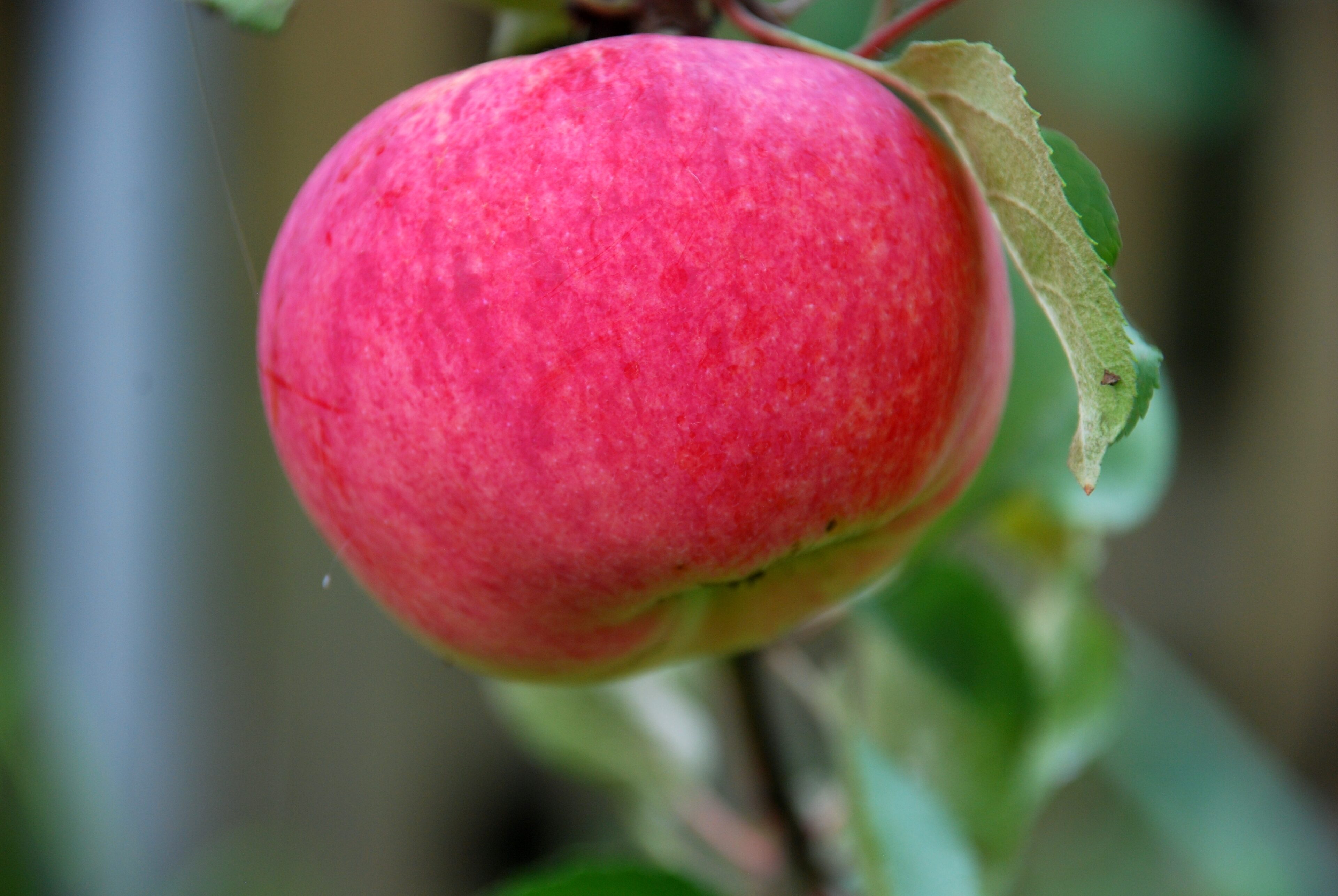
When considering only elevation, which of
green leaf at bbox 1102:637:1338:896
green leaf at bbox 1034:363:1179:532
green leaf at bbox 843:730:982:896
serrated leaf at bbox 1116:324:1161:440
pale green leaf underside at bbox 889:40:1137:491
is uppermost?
pale green leaf underside at bbox 889:40:1137:491

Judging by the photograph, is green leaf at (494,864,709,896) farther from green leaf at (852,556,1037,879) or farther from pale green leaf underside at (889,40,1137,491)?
pale green leaf underside at (889,40,1137,491)

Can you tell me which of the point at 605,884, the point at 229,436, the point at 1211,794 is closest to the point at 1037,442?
the point at 605,884

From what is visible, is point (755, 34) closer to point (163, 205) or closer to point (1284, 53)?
point (163, 205)

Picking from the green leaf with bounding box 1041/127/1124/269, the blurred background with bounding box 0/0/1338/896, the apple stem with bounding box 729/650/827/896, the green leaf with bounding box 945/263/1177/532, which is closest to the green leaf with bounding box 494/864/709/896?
the apple stem with bounding box 729/650/827/896

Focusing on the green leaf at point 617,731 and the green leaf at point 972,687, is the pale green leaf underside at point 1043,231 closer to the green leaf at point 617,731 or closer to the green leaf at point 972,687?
the green leaf at point 972,687

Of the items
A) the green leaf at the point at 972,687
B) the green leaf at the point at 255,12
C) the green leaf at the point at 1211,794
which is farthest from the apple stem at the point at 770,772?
the green leaf at the point at 1211,794

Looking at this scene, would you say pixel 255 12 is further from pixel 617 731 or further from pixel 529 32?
pixel 617 731
